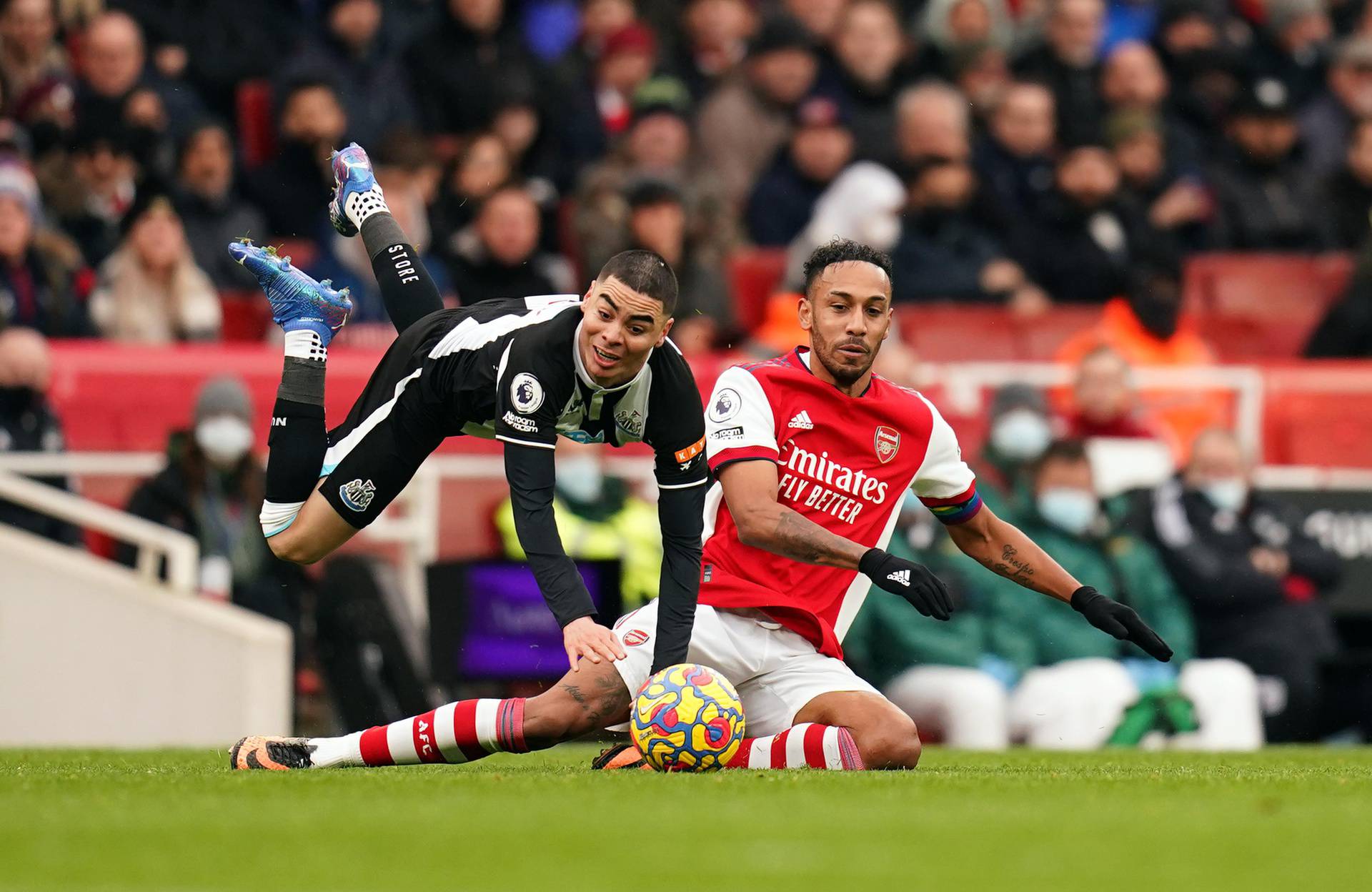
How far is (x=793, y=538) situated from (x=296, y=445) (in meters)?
2.03

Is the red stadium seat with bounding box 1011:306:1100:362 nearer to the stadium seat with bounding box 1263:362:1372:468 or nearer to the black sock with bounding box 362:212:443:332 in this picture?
the stadium seat with bounding box 1263:362:1372:468

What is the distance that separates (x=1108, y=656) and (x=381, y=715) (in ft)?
14.2

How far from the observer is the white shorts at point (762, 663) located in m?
7.91

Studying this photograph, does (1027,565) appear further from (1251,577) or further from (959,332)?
(959,332)

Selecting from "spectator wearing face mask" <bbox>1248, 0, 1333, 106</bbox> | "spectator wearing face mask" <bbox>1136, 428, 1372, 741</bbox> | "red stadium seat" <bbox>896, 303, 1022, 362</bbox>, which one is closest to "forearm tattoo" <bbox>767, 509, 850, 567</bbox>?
"spectator wearing face mask" <bbox>1136, 428, 1372, 741</bbox>

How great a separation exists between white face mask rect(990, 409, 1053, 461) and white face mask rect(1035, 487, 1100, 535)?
0.31 metres

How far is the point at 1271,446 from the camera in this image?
48.0 feet

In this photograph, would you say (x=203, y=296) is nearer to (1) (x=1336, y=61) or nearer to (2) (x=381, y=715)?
(2) (x=381, y=715)

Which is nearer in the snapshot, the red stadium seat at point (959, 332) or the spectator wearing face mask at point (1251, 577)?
the spectator wearing face mask at point (1251, 577)

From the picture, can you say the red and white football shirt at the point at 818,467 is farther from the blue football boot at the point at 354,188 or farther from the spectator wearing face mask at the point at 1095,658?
the spectator wearing face mask at the point at 1095,658

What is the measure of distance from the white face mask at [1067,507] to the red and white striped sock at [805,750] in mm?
5175

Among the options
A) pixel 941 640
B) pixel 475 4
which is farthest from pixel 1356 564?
pixel 475 4

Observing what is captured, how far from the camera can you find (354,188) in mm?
8938

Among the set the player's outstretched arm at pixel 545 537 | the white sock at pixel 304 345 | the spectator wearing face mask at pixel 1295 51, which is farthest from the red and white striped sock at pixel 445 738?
the spectator wearing face mask at pixel 1295 51
